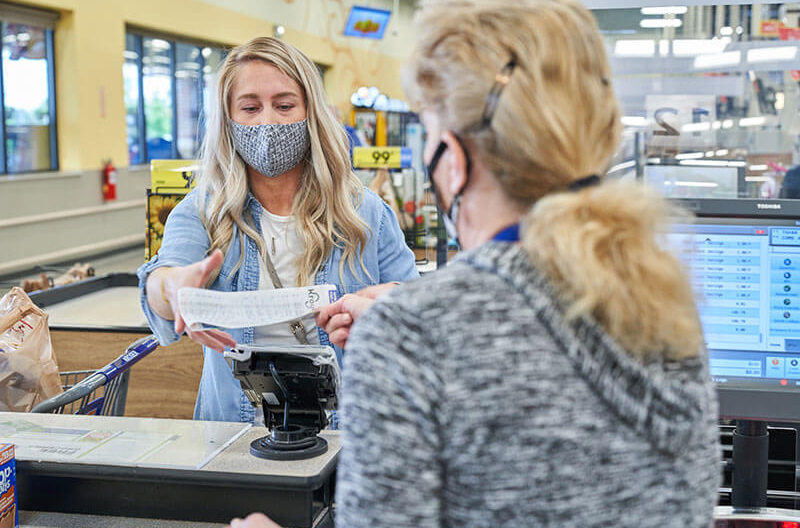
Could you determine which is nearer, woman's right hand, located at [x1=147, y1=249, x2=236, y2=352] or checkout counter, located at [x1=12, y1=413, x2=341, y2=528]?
woman's right hand, located at [x1=147, y1=249, x2=236, y2=352]

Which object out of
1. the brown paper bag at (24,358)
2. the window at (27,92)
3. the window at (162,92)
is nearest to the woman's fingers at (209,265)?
the brown paper bag at (24,358)

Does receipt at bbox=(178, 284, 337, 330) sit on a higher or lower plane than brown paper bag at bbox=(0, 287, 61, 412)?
higher

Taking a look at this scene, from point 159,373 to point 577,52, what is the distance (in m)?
2.98

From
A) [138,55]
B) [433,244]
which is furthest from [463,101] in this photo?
[138,55]

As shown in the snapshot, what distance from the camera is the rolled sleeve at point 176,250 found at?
73.9 inches

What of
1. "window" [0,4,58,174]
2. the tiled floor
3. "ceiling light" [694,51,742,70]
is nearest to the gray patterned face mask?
"ceiling light" [694,51,742,70]

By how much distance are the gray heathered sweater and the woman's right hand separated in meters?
0.62

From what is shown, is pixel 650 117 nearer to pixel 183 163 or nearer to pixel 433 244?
pixel 433 244

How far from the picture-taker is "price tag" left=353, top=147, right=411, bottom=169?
5176mm

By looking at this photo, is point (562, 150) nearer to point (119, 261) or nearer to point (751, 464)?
point (751, 464)

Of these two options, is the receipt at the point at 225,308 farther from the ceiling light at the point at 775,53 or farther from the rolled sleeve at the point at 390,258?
the ceiling light at the point at 775,53

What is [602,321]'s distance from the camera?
82cm

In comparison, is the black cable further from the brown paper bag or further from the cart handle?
the brown paper bag

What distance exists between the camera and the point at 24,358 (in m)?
2.46
